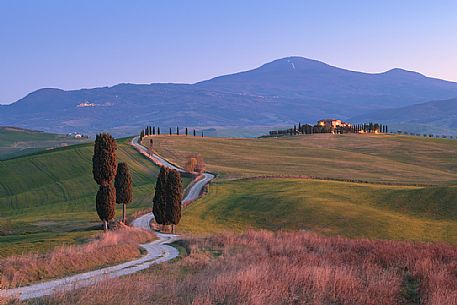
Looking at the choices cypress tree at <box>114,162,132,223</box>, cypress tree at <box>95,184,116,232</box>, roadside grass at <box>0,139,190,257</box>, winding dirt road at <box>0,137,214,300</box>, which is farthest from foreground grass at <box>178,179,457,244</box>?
roadside grass at <box>0,139,190,257</box>

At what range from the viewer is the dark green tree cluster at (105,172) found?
57.1 metres

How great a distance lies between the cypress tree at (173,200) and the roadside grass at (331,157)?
38.0 meters

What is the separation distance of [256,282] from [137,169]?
92.7 meters

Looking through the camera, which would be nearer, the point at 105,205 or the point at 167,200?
the point at 105,205

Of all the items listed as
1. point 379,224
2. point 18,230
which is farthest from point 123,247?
point 379,224

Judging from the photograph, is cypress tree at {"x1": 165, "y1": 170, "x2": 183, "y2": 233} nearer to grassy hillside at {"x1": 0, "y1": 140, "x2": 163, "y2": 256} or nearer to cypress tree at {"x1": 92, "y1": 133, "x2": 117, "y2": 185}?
cypress tree at {"x1": 92, "y1": 133, "x2": 117, "y2": 185}

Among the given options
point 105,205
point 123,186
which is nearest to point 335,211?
point 123,186

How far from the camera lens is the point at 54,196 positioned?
306 ft

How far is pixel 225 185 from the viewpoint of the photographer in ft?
293

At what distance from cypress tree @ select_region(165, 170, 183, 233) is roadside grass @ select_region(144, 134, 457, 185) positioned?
1496 inches

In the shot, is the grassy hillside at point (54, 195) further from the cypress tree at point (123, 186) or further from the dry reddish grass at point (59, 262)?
the dry reddish grass at point (59, 262)

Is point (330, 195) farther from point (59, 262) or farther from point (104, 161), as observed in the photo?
point (59, 262)

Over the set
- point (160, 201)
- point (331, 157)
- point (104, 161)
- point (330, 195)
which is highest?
point (104, 161)

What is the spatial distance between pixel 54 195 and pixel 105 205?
40549 millimetres
